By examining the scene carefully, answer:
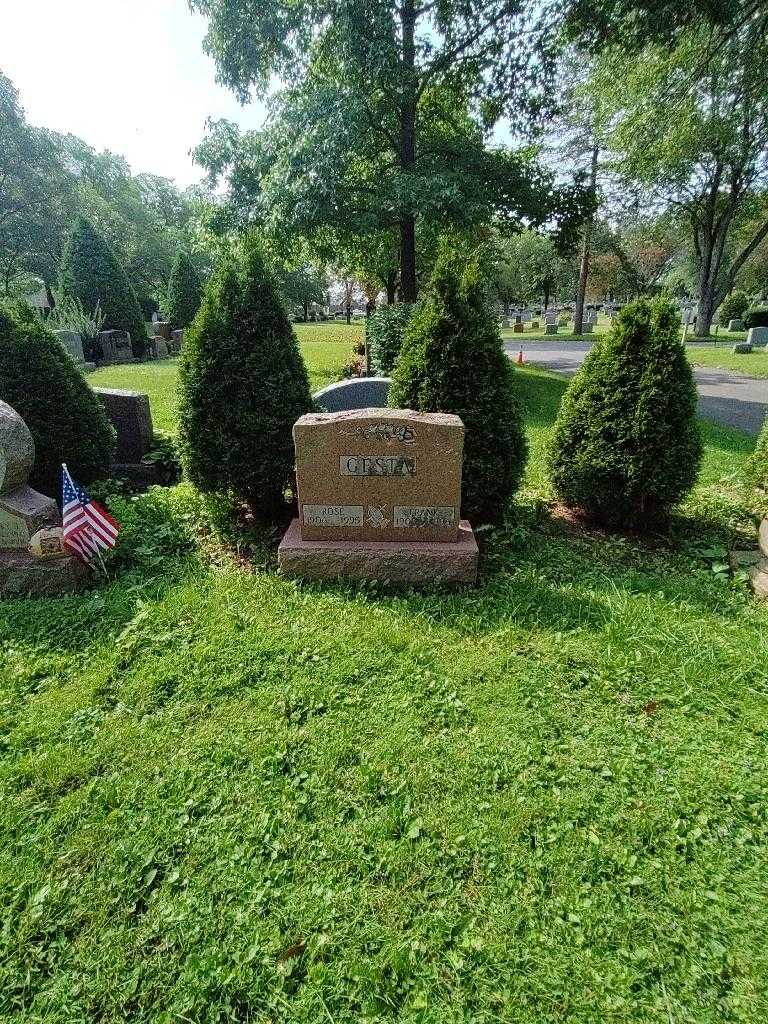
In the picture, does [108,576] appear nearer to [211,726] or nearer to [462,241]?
[211,726]

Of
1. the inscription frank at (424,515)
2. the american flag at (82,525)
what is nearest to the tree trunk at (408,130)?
the inscription frank at (424,515)

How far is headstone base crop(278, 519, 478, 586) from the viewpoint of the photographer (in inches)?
151

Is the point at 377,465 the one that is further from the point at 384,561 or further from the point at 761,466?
the point at 761,466

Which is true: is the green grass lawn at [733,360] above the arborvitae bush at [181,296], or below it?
below

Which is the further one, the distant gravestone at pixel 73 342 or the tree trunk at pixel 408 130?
the distant gravestone at pixel 73 342

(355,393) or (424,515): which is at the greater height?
(355,393)

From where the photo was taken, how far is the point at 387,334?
35.8 ft

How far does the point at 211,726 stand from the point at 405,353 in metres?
3.40

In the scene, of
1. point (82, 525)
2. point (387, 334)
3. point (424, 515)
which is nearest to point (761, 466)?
point (424, 515)

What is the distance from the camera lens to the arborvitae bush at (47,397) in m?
4.76

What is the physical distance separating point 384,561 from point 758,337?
81.2 ft

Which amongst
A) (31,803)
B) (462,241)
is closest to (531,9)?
(462,241)

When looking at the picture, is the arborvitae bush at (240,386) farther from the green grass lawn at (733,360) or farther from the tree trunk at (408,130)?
the green grass lawn at (733,360)

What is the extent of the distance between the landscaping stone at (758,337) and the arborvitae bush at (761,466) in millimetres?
21635
